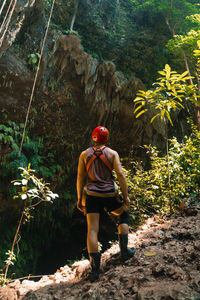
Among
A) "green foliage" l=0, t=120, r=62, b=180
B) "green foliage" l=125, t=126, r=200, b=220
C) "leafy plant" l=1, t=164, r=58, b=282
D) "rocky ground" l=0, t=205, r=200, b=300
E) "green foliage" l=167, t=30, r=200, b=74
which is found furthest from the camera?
"green foliage" l=0, t=120, r=62, b=180

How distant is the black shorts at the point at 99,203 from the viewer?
2246mm

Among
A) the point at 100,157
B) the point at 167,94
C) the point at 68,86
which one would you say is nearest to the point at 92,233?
the point at 100,157

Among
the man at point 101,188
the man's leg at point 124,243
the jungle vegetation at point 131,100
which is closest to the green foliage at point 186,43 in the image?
the jungle vegetation at point 131,100

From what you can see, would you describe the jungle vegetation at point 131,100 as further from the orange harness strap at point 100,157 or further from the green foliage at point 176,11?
the orange harness strap at point 100,157

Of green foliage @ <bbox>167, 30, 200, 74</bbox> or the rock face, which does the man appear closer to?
green foliage @ <bbox>167, 30, 200, 74</bbox>

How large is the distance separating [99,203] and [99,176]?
279 mm

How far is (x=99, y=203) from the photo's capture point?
2.28m

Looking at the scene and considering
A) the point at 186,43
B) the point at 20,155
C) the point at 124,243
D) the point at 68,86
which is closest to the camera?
the point at 124,243

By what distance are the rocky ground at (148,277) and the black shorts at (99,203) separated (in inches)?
22.1

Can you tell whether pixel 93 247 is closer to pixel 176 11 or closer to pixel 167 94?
pixel 167 94

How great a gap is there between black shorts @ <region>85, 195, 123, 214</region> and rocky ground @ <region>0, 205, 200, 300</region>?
561 mm

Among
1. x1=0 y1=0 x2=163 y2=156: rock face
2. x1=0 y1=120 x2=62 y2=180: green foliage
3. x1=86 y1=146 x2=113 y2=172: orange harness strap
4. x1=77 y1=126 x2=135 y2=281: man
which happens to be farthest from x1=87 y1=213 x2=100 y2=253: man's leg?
x1=0 y1=0 x2=163 y2=156: rock face

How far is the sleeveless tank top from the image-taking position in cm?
229

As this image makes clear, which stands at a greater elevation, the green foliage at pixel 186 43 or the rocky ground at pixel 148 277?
the green foliage at pixel 186 43
